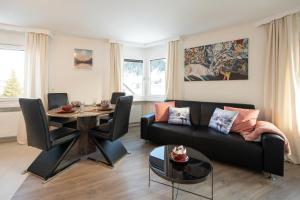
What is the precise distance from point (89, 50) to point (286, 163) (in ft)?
14.7

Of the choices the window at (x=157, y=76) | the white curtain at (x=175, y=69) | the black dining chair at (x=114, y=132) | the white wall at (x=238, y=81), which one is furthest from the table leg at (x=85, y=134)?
the window at (x=157, y=76)

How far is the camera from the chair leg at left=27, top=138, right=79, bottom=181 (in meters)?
2.34

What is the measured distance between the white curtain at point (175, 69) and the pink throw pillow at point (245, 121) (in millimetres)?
1583

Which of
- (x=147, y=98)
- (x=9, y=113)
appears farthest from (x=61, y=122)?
(x=147, y=98)

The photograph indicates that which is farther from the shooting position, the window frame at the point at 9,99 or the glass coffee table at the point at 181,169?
the window frame at the point at 9,99

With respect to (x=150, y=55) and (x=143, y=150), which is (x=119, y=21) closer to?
(x=150, y=55)

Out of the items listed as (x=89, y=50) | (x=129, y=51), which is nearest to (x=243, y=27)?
(x=129, y=51)

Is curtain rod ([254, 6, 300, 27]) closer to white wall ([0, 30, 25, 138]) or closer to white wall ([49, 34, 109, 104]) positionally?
white wall ([49, 34, 109, 104])

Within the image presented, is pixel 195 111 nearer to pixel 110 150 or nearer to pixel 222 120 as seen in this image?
pixel 222 120

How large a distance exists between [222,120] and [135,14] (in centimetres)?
220

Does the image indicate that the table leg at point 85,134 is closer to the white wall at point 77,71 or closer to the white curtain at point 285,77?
the white wall at point 77,71

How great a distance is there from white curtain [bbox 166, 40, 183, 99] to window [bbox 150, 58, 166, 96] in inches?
22.6

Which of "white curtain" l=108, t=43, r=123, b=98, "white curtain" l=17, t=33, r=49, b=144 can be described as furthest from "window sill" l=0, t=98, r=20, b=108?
"white curtain" l=108, t=43, r=123, b=98

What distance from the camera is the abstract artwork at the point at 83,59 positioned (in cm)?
436
